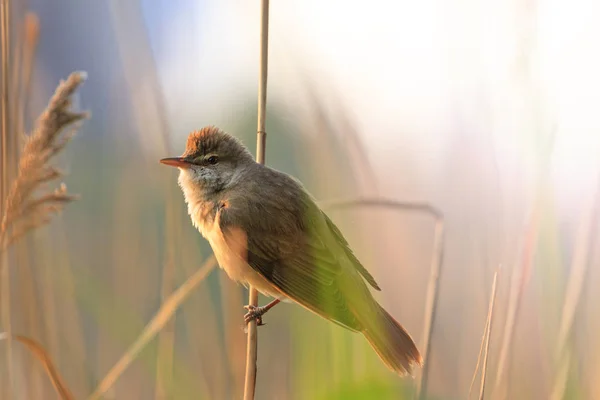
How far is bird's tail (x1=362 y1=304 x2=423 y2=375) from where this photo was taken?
176 centimetres

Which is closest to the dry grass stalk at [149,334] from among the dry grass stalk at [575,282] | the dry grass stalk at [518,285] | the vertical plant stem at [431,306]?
the vertical plant stem at [431,306]

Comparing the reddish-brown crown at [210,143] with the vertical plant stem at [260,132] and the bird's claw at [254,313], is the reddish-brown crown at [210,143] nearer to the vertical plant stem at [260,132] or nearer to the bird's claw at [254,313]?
the vertical plant stem at [260,132]

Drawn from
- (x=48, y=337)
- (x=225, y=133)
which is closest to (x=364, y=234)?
(x=225, y=133)

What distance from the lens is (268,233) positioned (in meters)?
2.22

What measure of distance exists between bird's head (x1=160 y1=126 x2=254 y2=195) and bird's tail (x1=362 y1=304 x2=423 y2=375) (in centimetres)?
83

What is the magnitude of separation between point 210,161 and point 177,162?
0.50ft

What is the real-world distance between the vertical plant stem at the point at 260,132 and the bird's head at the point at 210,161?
47cm

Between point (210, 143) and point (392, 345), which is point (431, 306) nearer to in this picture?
point (392, 345)

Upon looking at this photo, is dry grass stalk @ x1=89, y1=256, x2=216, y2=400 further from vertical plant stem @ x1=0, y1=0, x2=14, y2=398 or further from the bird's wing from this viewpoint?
the bird's wing

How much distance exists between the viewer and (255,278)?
7.11ft

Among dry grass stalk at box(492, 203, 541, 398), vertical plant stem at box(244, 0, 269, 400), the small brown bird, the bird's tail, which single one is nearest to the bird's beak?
the small brown bird

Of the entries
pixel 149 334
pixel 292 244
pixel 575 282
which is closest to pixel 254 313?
pixel 292 244

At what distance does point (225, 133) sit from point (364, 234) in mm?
770

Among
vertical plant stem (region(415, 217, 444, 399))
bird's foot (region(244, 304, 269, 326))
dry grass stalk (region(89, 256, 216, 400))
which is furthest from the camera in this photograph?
bird's foot (region(244, 304, 269, 326))
